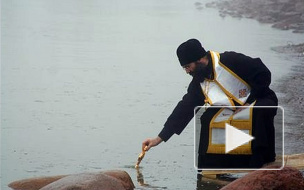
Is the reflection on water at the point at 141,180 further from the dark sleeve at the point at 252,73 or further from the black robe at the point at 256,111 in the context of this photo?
the dark sleeve at the point at 252,73

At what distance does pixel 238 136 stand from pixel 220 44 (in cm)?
2024

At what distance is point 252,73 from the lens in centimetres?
658

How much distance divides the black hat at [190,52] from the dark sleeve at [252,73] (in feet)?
0.77

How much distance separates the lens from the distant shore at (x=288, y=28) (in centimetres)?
1234

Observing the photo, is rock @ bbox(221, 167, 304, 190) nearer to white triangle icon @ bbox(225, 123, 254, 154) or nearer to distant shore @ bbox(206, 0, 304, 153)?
white triangle icon @ bbox(225, 123, 254, 154)

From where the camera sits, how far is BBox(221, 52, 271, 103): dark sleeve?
6566 mm

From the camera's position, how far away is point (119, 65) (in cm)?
2036

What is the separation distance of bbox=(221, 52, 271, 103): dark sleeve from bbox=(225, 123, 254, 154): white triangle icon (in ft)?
0.91

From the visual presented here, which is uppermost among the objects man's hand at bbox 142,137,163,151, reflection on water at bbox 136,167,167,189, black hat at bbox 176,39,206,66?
black hat at bbox 176,39,206,66

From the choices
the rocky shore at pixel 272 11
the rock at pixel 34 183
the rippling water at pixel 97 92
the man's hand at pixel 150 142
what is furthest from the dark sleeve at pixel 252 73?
the rocky shore at pixel 272 11

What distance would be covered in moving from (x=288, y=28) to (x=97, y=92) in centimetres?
2045

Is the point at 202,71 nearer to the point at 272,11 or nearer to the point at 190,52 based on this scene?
the point at 190,52

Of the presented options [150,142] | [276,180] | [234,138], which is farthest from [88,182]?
[276,180]

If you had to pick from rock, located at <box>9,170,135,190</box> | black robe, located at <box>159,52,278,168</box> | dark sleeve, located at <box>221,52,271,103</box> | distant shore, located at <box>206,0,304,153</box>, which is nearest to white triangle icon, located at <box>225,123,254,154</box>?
black robe, located at <box>159,52,278,168</box>
